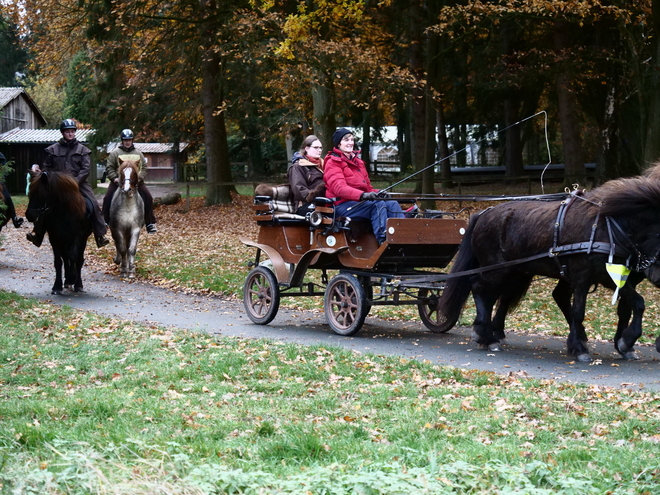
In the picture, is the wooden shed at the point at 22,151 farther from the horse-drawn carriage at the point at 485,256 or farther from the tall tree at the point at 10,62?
the horse-drawn carriage at the point at 485,256

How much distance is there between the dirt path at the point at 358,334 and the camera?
9086 mm

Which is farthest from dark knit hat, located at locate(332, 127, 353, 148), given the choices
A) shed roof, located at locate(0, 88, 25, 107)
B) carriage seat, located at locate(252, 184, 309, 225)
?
shed roof, located at locate(0, 88, 25, 107)

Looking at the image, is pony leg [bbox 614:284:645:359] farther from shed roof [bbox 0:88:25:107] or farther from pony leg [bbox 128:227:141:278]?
shed roof [bbox 0:88:25:107]

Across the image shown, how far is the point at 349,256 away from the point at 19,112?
59.2 meters

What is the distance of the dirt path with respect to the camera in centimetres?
909

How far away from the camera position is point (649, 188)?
9.12 meters

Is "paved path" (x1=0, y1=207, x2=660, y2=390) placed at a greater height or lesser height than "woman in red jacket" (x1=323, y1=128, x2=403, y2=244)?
lesser

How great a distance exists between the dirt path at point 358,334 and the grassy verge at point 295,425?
82cm

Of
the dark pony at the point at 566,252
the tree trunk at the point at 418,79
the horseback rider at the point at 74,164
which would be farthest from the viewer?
the tree trunk at the point at 418,79

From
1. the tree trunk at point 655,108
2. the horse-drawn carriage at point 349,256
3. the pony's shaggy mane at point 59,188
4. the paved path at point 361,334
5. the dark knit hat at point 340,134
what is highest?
the tree trunk at point 655,108

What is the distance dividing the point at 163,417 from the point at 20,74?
238 ft

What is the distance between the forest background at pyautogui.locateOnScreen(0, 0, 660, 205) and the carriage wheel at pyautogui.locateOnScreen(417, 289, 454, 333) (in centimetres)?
826

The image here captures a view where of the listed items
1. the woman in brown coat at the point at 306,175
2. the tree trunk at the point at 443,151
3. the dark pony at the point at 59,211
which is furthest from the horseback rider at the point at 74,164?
the tree trunk at the point at 443,151

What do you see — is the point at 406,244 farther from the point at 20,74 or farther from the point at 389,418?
the point at 20,74
